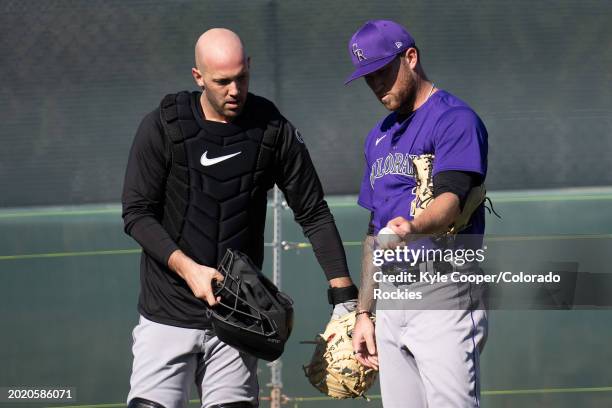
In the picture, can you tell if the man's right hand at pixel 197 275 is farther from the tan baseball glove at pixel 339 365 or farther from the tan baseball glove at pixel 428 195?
the tan baseball glove at pixel 428 195

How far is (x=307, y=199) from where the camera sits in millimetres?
3803

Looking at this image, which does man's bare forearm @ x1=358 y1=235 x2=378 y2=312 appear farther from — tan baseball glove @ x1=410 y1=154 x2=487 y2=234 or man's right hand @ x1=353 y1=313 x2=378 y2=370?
tan baseball glove @ x1=410 y1=154 x2=487 y2=234

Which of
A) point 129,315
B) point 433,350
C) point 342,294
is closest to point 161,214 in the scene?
point 342,294

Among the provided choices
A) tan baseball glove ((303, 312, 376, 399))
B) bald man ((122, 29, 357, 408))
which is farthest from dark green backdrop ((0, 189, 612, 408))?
bald man ((122, 29, 357, 408))

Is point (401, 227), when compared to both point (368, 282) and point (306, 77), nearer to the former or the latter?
point (368, 282)

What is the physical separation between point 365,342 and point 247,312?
17.6 inches

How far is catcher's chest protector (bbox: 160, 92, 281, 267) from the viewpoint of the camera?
362cm

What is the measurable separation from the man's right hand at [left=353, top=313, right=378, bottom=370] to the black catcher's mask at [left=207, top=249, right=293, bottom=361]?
27 centimetres

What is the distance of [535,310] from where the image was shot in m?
6.08

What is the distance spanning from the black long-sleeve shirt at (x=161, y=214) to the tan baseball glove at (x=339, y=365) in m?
0.20

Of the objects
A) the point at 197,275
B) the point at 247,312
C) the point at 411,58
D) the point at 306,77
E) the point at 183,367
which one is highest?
the point at 306,77

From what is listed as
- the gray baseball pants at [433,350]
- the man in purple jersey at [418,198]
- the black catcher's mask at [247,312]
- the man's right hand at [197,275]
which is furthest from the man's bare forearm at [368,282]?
the man's right hand at [197,275]

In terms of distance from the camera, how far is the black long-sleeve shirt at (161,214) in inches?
142

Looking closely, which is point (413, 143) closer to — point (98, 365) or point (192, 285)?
point (192, 285)
